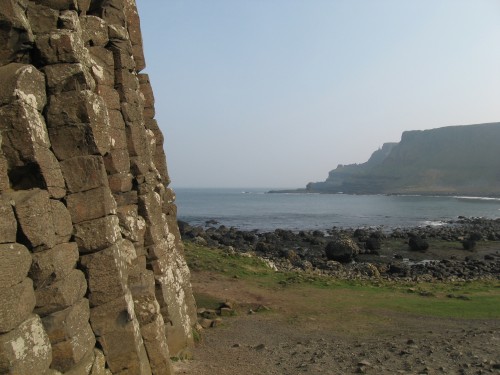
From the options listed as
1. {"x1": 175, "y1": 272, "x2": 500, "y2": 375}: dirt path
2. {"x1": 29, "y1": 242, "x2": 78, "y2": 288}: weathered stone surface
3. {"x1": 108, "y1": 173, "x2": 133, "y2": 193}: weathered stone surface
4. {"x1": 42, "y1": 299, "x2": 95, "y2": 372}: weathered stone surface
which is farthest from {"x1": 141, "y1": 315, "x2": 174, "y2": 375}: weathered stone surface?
{"x1": 108, "y1": 173, "x2": 133, "y2": 193}: weathered stone surface

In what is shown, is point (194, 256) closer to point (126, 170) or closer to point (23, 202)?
point (126, 170)

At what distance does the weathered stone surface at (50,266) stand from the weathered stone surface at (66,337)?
2.43ft

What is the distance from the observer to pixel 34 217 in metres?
9.22

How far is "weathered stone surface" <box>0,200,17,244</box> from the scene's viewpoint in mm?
8438

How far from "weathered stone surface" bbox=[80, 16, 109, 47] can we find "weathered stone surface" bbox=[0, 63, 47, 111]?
131 inches

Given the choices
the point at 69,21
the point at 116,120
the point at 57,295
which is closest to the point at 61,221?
the point at 57,295

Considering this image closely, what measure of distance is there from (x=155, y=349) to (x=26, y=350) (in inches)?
179

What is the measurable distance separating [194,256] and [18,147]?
22.0 m

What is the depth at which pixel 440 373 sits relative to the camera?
13.4 metres

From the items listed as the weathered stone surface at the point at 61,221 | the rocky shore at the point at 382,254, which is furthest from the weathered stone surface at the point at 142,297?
the rocky shore at the point at 382,254

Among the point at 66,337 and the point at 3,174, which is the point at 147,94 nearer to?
the point at 3,174

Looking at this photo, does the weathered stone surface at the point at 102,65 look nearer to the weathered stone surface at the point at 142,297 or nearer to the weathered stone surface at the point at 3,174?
the weathered stone surface at the point at 3,174

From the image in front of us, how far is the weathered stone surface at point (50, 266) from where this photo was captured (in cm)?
939

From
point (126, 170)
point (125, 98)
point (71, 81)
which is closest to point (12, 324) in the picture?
point (71, 81)
